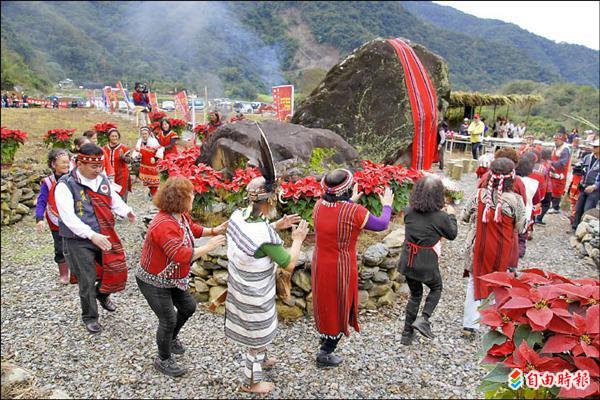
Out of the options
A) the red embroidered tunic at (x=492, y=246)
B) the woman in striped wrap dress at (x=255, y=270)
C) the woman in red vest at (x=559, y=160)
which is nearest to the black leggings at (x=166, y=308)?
the woman in striped wrap dress at (x=255, y=270)

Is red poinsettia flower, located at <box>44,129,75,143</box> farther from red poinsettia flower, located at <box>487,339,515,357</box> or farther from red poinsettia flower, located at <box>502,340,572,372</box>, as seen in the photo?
red poinsettia flower, located at <box>502,340,572,372</box>

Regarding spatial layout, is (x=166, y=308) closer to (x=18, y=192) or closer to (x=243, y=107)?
(x=18, y=192)

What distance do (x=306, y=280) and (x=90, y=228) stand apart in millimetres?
1997

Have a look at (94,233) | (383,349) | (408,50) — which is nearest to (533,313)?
(383,349)

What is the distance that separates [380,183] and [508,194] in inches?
56.8

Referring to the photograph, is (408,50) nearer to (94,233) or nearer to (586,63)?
(94,233)

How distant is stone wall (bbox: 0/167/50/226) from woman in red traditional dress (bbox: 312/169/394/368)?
631 cm

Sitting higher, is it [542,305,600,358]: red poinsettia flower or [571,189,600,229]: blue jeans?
[542,305,600,358]: red poinsettia flower

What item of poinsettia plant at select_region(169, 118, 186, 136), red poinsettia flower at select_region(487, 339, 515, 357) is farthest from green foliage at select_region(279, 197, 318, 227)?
poinsettia plant at select_region(169, 118, 186, 136)

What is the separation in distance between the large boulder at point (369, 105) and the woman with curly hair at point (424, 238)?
3763mm

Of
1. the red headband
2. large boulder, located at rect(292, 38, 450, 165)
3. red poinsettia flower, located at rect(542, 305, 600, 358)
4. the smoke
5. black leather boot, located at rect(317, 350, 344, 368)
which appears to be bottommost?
black leather boot, located at rect(317, 350, 344, 368)

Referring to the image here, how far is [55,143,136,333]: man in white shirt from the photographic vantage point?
359cm

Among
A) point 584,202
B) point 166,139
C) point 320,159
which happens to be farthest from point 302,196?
point 584,202

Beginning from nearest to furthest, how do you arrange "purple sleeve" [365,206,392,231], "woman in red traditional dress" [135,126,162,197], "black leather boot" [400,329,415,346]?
"purple sleeve" [365,206,392,231], "black leather boot" [400,329,415,346], "woman in red traditional dress" [135,126,162,197]
